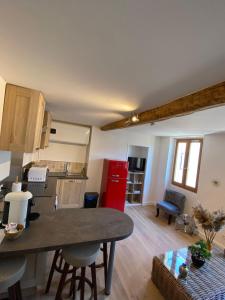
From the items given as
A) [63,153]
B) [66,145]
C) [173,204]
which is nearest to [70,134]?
[66,145]

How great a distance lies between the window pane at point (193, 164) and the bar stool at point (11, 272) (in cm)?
412

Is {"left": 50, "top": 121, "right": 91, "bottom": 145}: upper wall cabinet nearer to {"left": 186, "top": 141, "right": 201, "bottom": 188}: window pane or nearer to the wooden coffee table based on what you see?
{"left": 186, "top": 141, "right": 201, "bottom": 188}: window pane

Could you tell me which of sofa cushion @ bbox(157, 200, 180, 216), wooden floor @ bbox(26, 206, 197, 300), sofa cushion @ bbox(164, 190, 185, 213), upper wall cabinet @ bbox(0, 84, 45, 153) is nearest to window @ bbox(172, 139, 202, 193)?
sofa cushion @ bbox(164, 190, 185, 213)

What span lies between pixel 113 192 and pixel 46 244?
331cm

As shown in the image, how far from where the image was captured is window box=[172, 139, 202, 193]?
14.4 ft

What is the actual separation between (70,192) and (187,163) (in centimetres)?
322

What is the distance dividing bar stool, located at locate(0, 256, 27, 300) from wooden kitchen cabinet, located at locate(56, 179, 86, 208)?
289cm

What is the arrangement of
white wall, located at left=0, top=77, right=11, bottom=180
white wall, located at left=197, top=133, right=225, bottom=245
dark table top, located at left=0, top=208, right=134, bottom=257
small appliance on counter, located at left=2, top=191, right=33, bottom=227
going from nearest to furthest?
dark table top, located at left=0, top=208, right=134, bottom=257
small appliance on counter, located at left=2, top=191, right=33, bottom=227
white wall, located at left=0, top=77, right=11, bottom=180
white wall, located at left=197, top=133, right=225, bottom=245

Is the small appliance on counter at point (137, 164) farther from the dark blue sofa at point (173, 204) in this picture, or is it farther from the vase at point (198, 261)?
the vase at point (198, 261)

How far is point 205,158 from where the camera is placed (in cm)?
395

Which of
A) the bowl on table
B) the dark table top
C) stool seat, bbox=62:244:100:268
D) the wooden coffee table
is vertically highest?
the bowl on table

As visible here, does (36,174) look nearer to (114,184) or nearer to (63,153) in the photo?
(63,153)

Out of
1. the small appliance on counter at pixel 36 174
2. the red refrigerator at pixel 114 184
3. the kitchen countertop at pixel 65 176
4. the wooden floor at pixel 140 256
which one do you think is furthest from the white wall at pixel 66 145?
the wooden floor at pixel 140 256

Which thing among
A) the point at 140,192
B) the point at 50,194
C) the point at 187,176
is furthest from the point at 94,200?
the point at 187,176
